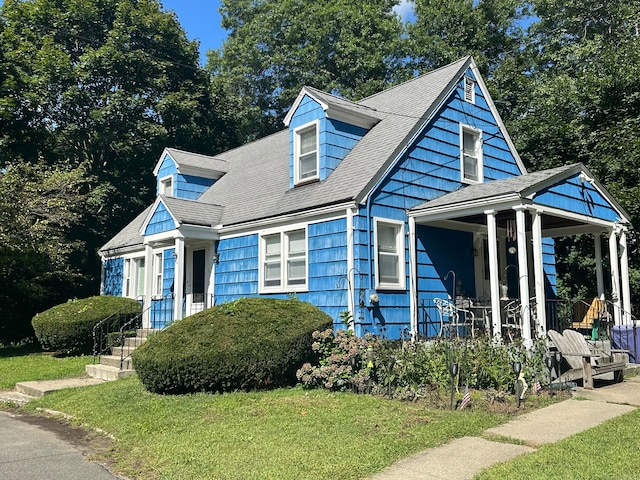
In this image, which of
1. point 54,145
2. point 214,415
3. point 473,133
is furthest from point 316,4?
point 214,415

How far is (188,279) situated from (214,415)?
8.56 meters

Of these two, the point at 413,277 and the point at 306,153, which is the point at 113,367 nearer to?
the point at 306,153

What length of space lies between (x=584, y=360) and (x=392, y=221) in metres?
4.51

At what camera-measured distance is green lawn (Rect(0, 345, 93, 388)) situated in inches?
472

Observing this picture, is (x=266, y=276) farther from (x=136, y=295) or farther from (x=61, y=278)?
(x=61, y=278)

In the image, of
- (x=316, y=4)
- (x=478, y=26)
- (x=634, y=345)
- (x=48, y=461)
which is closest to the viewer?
(x=48, y=461)

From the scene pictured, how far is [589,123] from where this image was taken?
1961cm

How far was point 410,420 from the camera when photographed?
682cm

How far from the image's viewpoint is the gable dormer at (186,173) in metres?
18.4

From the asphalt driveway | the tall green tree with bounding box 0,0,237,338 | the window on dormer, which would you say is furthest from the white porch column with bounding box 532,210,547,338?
the tall green tree with bounding box 0,0,237,338

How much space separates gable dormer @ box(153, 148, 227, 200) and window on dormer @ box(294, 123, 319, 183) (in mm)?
6128

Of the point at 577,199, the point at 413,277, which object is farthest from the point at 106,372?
the point at 577,199

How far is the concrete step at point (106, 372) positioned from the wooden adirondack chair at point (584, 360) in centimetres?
839

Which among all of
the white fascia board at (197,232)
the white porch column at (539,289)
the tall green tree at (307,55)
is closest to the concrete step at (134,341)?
the white fascia board at (197,232)
